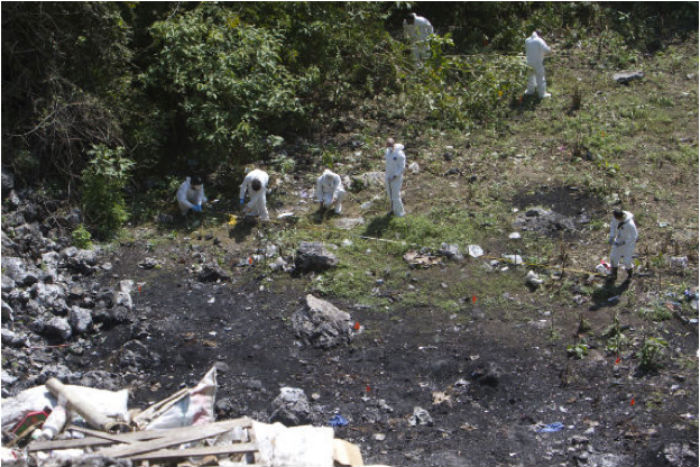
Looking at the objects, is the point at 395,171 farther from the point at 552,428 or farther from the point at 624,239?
the point at 552,428

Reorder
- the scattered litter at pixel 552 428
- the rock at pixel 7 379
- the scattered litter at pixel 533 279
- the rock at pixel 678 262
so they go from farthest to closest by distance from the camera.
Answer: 1. the rock at pixel 678 262
2. the scattered litter at pixel 533 279
3. the rock at pixel 7 379
4. the scattered litter at pixel 552 428

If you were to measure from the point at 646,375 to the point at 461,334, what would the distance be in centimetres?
192

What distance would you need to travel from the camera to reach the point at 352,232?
1083 centimetres

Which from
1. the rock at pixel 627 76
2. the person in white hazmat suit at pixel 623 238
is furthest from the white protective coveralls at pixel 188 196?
the rock at pixel 627 76

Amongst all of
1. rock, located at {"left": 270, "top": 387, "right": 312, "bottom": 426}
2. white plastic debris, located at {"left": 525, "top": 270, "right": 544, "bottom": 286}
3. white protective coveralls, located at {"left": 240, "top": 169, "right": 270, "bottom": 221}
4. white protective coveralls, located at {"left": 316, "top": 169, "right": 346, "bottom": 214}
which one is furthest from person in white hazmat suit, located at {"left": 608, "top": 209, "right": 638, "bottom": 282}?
white protective coveralls, located at {"left": 240, "top": 169, "right": 270, "bottom": 221}

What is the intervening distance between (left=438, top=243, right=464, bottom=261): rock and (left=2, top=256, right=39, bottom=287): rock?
4.81 m

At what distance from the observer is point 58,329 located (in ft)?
28.7

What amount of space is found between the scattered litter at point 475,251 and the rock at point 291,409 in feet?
10.8

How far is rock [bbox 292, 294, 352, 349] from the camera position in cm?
884

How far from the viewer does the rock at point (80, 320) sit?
8891 millimetres

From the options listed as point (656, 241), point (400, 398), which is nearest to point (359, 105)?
point (656, 241)

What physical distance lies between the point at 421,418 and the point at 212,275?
3454mm

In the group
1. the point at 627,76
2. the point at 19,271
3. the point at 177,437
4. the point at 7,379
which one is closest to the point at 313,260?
the point at 19,271

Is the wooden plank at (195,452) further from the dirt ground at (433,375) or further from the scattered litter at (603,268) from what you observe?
the scattered litter at (603,268)
